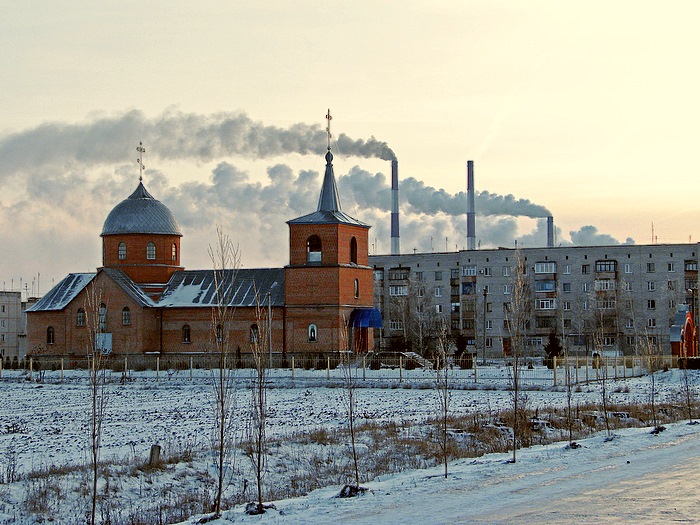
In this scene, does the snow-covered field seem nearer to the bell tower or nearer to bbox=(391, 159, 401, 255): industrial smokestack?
the bell tower

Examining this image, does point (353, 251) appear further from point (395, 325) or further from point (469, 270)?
point (395, 325)

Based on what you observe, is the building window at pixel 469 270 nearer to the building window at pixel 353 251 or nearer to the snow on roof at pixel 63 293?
the building window at pixel 353 251

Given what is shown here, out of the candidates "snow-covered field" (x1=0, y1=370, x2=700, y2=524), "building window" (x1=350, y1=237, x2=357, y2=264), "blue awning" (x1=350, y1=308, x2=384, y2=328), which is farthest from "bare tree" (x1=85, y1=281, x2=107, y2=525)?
"building window" (x1=350, y1=237, x2=357, y2=264)

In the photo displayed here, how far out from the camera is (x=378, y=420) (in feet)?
82.6

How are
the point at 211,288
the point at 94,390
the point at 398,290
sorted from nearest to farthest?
the point at 94,390, the point at 211,288, the point at 398,290

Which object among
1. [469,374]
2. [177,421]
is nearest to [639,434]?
[177,421]

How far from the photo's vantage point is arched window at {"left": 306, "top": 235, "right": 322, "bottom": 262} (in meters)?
54.9

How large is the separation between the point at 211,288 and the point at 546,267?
30.6 metres

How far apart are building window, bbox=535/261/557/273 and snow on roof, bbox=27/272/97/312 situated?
115 feet

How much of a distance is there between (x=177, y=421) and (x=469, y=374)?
21.9 metres

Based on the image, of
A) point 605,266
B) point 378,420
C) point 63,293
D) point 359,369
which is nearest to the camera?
point 378,420

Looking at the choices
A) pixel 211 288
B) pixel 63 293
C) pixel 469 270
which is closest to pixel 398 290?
pixel 469 270

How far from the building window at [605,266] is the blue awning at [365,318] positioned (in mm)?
28053

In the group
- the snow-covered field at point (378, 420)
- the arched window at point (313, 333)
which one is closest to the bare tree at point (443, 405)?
the snow-covered field at point (378, 420)
